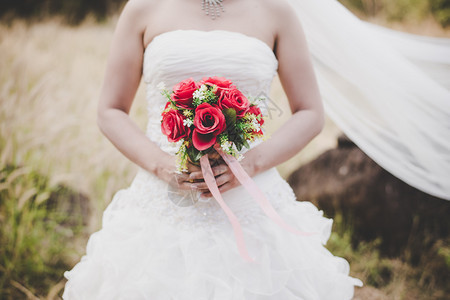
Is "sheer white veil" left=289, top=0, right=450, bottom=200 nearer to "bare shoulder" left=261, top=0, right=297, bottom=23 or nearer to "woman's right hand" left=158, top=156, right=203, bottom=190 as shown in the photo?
"bare shoulder" left=261, top=0, right=297, bottom=23

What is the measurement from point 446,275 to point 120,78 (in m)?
3.67

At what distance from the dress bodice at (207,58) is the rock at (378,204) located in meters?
2.57

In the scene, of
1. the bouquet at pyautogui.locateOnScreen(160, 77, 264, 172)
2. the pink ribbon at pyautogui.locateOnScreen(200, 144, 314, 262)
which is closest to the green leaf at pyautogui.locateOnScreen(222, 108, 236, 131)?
the bouquet at pyautogui.locateOnScreen(160, 77, 264, 172)

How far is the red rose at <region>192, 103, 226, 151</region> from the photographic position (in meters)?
1.31

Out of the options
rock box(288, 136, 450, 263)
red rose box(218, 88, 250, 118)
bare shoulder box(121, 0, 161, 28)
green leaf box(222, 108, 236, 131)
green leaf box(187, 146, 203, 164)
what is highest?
bare shoulder box(121, 0, 161, 28)

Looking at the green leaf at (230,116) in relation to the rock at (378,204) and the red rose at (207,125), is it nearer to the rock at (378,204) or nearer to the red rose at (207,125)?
the red rose at (207,125)

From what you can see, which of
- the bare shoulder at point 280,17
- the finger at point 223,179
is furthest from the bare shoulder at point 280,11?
the finger at point 223,179

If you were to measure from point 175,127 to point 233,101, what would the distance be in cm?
25

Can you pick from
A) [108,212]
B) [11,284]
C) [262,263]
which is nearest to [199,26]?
[108,212]

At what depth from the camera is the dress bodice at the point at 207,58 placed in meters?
1.76

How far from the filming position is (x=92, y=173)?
4070 millimetres

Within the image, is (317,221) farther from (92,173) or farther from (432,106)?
(92,173)

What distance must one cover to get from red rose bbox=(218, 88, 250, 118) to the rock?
2.98m

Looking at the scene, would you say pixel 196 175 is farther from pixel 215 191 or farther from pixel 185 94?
pixel 185 94
